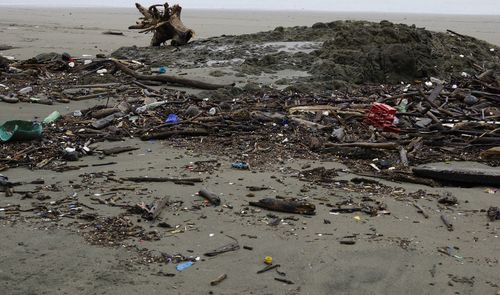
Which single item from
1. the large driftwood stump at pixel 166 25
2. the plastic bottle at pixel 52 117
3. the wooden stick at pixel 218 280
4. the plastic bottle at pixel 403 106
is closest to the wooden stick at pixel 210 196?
the wooden stick at pixel 218 280

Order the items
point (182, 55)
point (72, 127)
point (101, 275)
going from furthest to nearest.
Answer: point (182, 55), point (72, 127), point (101, 275)

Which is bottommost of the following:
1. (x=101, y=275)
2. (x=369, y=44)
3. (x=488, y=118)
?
(x=101, y=275)

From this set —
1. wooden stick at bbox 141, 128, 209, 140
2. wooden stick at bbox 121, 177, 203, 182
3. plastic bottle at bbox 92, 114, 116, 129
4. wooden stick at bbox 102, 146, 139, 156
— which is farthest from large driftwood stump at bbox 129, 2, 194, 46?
wooden stick at bbox 121, 177, 203, 182

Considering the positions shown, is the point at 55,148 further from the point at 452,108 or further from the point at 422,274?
the point at 452,108

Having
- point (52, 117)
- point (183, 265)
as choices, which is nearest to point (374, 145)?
point (183, 265)

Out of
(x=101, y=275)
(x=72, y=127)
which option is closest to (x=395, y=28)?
(x=72, y=127)

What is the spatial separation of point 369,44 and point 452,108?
398 centimetres

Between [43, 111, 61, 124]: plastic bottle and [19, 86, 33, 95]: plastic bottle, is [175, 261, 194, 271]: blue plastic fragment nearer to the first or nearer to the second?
[43, 111, 61, 124]: plastic bottle

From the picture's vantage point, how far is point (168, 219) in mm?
4281

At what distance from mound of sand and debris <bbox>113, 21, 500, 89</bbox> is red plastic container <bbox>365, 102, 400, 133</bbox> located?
2.43 metres

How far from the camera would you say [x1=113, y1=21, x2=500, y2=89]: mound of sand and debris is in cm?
1052

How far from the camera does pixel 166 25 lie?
14.5 metres

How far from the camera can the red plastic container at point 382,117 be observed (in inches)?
278

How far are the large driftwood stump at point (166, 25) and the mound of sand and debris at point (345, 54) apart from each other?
18.2 inches
